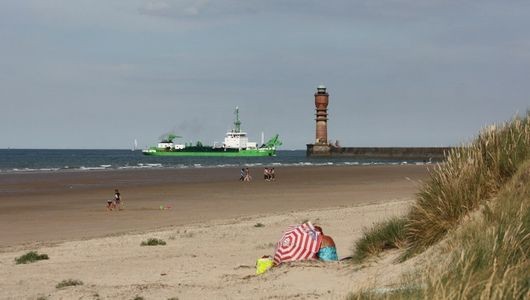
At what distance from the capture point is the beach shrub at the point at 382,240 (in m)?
9.66

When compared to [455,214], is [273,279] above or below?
below

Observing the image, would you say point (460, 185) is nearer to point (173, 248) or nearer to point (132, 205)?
point (173, 248)

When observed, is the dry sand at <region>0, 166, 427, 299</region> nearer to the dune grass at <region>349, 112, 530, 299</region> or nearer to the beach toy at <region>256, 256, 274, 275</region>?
the beach toy at <region>256, 256, 274, 275</region>

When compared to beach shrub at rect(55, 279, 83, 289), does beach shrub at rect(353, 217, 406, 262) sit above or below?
above

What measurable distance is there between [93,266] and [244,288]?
440 cm

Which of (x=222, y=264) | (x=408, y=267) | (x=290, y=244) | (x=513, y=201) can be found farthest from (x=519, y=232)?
(x=222, y=264)

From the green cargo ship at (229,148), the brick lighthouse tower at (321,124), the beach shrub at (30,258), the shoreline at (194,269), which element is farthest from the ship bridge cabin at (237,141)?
the beach shrub at (30,258)

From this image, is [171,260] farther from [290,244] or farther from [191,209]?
[191,209]

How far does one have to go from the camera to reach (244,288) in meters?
9.09

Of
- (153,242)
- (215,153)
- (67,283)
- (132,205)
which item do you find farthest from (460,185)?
(215,153)

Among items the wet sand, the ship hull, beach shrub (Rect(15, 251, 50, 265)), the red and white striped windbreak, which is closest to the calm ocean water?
the ship hull

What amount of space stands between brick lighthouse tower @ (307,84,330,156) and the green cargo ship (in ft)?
53.3

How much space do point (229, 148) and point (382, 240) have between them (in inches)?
5269

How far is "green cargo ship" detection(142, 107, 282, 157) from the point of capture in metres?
144
